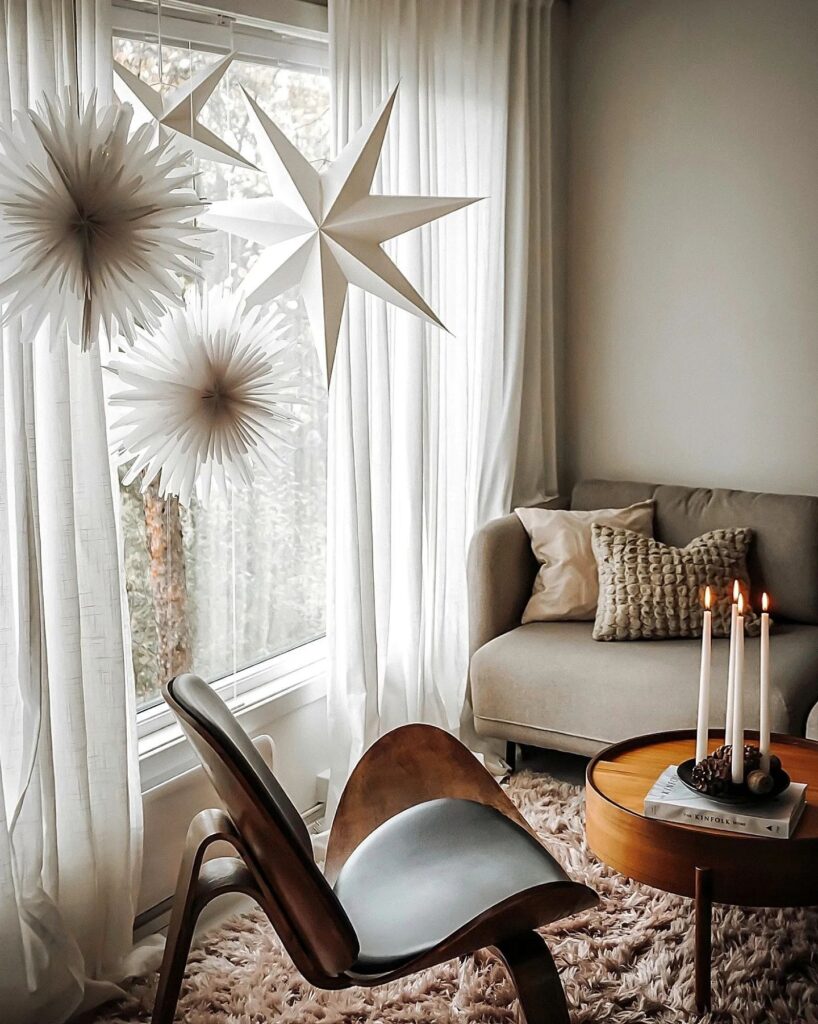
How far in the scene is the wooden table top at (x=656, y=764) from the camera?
7.82 ft

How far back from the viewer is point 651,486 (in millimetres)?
3932

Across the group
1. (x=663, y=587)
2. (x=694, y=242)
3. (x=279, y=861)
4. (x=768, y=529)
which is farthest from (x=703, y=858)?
(x=694, y=242)

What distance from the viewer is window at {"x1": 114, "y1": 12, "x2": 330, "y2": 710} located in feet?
9.27

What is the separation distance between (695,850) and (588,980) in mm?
407

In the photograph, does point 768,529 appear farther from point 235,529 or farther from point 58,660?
point 58,660

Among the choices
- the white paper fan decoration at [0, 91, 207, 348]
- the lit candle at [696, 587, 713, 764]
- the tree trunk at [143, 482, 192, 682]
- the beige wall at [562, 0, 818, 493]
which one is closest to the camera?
the white paper fan decoration at [0, 91, 207, 348]

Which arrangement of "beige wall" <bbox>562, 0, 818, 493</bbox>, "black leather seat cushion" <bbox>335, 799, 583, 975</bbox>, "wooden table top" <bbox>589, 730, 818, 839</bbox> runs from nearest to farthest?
"black leather seat cushion" <bbox>335, 799, 583, 975</bbox>
"wooden table top" <bbox>589, 730, 818, 839</bbox>
"beige wall" <bbox>562, 0, 818, 493</bbox>

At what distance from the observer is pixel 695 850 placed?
2193 millimetres

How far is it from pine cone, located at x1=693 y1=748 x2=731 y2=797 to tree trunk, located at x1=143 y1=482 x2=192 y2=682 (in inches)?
54.4

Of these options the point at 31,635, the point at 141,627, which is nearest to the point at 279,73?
the point at 141,627

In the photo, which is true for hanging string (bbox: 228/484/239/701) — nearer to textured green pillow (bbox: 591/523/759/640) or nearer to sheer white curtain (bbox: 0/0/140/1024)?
sheer white curtain (bbox: 0/0/140/1024)

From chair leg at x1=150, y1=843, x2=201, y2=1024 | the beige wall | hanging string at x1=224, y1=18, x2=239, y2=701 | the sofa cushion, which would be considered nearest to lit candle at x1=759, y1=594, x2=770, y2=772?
chair leg at x1=150, y1=843, x2=201, y2=1024

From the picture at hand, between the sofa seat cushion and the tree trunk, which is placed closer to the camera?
the tree trunk

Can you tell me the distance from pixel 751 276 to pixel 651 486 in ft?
2.67
